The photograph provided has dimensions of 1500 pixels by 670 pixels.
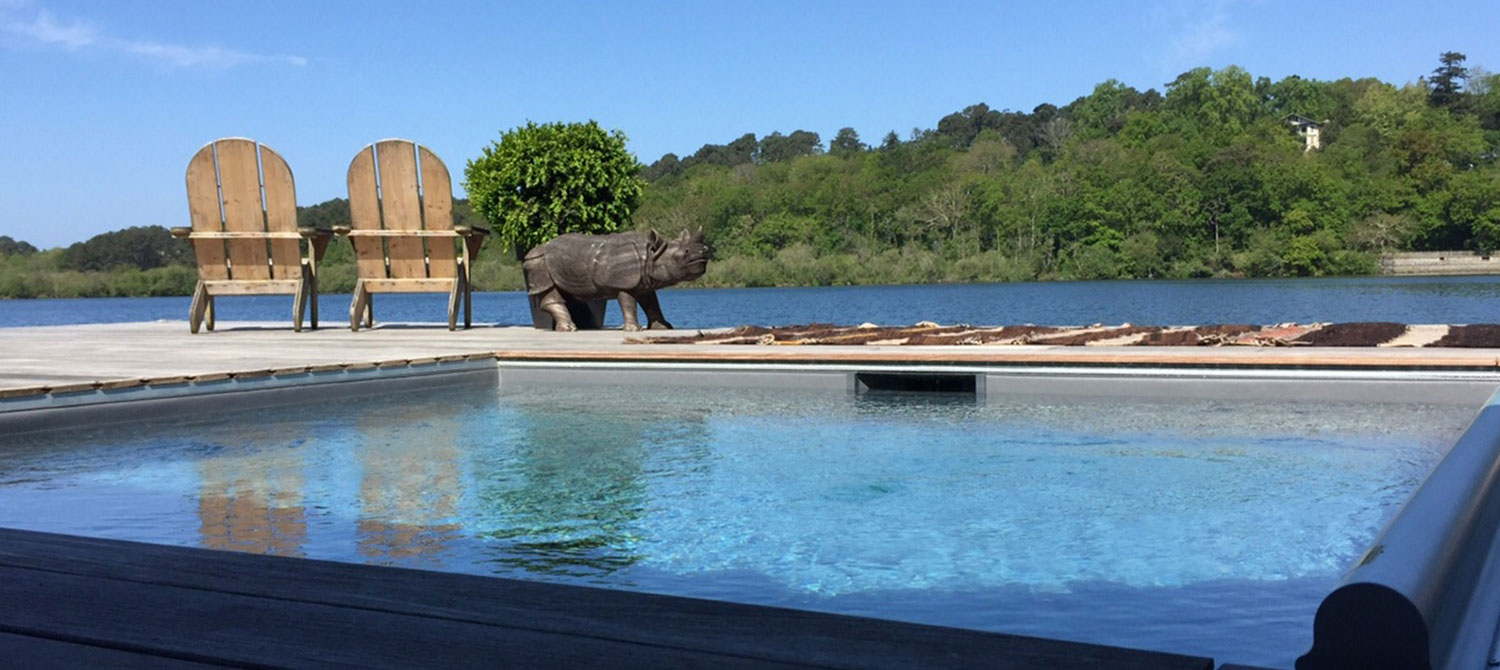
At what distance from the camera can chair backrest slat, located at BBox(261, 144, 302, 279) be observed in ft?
37.4

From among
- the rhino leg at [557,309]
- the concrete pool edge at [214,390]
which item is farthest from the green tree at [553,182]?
the concrete pool edge at [214,390]

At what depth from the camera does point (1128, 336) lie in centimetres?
796

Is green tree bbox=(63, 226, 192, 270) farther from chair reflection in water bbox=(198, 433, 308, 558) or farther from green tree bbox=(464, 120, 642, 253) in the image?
chair reflection in water bbox=(198, 433, 308, 558)

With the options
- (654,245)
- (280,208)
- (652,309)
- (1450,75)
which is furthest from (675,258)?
(1450,75)

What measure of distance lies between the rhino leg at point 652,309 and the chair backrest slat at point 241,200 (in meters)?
3.91

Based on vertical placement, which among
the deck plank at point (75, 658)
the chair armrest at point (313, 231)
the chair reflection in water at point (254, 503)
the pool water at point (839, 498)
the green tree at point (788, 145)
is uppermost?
the green tree at point (788, 145)

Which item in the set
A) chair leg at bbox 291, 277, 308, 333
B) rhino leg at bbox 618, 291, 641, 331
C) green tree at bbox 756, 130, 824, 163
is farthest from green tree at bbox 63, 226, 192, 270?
rhino leg at bbox 618, 291, 641, 331

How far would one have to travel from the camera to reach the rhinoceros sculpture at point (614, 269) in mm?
10500

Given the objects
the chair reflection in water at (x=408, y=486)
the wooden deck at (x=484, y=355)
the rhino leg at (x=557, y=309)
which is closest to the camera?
the chair reflection in water at (x=408, y=486)

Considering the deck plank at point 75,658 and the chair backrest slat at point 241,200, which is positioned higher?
the chair backrest slat at point 241,200

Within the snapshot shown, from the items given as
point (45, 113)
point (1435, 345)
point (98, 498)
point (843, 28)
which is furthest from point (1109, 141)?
point (98, 498)

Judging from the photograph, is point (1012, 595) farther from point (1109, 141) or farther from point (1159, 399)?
point (1109, 141)

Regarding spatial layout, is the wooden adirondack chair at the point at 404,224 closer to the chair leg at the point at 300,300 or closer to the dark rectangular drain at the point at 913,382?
the chair leg at the point at 300,300

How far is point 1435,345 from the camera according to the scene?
259 inches
